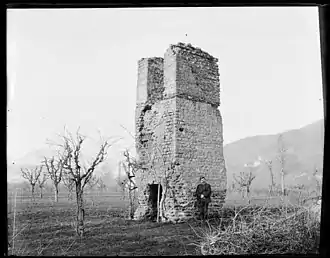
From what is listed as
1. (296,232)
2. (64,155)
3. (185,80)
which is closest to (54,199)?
(64,155)

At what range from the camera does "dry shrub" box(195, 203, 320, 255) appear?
5637 millimetres

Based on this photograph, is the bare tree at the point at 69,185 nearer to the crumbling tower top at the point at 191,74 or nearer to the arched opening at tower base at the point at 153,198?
the arched opening at tower base at the point at 153,198

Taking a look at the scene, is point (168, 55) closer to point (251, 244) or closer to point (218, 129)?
point (218, 129)

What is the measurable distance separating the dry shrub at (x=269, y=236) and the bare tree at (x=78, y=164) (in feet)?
7.02

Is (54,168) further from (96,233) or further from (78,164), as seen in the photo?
(96,233)

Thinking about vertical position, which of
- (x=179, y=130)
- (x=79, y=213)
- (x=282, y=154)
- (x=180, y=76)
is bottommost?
(x=79, y=213)

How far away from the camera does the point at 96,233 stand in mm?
7078

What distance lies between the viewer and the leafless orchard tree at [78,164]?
6906mm

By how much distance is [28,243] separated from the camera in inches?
237

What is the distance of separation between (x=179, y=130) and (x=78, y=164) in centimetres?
236

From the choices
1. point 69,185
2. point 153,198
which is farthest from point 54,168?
point 153,198

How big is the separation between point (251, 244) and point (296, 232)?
0.65m

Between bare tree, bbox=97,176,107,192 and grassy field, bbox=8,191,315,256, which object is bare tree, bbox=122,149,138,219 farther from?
bare tree, bbox=97,176,107,192

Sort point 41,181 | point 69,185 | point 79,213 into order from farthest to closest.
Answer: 1. point 41,181
2. point 69,185
3. point 79,213
